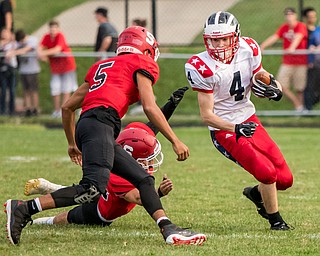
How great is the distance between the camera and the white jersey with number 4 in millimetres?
6062

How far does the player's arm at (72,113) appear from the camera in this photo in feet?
18.9

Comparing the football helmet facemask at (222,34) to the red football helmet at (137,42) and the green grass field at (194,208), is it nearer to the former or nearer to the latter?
the red football helmet at (137,42)

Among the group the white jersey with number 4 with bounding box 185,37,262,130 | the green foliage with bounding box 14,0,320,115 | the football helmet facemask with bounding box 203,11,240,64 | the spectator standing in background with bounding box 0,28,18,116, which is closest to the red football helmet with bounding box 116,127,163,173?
the white jersey with number 4 with bounding box 185,37,262,130

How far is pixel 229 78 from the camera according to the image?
6090mm

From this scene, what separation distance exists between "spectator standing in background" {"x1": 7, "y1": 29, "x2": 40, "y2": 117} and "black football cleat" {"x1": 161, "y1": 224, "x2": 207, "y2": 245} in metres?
9.10

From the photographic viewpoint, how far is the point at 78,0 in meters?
20.8

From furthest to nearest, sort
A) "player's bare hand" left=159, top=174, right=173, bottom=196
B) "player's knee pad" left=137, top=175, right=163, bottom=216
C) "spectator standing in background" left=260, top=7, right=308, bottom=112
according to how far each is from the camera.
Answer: "spectator standing in background" left=260, top=7, right=308, bottom=112 → "player's bare hand" left=159, top=174, right=173, bottom=196 → "player's knee pad" left=137, top=175, right=163, bottom=216

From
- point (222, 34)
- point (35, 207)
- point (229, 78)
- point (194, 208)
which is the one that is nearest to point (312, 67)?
point (194, 208)

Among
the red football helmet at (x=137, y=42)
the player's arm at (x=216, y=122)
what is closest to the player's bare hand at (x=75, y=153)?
the red football helmet at (x=137, y=42)

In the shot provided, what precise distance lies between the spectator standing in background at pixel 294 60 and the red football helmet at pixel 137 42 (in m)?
8.03

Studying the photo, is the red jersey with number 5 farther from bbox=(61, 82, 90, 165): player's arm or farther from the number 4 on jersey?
the number 4 on jersey

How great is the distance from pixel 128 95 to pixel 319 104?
943 cm

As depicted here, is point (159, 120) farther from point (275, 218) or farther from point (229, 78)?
point (275, 218)

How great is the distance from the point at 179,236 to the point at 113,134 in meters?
0.76
